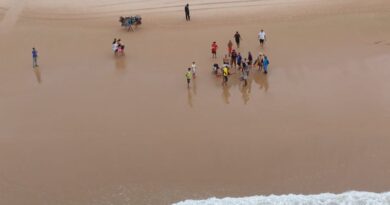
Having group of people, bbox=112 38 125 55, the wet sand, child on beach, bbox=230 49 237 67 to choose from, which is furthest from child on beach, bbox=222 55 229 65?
group of people, bbox=112 38 125 55

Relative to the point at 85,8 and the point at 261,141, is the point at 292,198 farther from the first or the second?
the point at 85,8

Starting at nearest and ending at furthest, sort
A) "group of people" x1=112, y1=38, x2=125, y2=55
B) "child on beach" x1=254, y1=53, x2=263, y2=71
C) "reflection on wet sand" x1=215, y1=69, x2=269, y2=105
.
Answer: "reflection on wet sand" x1=215, y1=69, x2=269, y2=105 < "child on beach" x1=254, y1=53, x2=263, y2=71 < "group of people" x1=112, y1=38, x2=125, y2=55

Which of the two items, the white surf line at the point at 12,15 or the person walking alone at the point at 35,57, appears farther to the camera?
the white surf line at the point at 12,15

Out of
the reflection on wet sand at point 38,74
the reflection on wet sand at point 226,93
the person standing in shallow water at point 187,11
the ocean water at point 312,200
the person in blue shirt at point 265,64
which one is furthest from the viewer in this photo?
the person standing in shallow water at point 187,11

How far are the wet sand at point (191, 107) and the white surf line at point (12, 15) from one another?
5.3 inches

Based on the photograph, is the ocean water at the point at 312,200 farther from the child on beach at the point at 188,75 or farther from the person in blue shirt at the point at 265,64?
the person in blue shirt at the point at 265,64

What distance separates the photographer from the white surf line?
29.8 meters

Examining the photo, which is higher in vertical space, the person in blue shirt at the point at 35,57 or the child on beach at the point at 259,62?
the person in blue shirt at the point at 35,57

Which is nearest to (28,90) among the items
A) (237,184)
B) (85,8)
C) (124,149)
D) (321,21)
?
(124,149)

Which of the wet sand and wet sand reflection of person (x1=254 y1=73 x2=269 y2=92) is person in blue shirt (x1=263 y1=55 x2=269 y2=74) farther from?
the wet sand

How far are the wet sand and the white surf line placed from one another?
0.14 metres

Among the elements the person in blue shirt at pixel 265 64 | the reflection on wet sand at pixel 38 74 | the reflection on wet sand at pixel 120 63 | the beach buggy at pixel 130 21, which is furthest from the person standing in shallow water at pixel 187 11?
the reflection on wet sand at pixel 38 74

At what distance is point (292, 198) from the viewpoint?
16188 mm

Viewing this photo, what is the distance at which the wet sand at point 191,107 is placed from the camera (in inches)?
683
